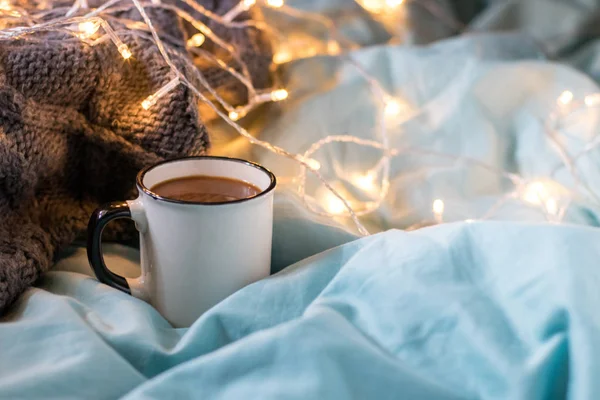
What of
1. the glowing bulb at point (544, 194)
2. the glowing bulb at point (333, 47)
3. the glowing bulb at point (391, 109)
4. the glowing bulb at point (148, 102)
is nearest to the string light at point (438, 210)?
the glowing bulb at point (544, 194)

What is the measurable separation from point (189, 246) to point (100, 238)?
0.09 m

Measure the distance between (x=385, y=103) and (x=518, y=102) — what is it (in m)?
0.20

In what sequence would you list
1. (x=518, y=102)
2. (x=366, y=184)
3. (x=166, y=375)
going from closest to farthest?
(x=166, y=375) < (x=366, y=184) < (x=518, y=102)

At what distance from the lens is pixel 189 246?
1.59 ft

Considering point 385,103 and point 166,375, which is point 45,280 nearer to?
point 166,375

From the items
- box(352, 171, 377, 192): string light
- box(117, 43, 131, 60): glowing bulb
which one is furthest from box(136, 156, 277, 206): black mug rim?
box(352, 171, 377, 192): string light

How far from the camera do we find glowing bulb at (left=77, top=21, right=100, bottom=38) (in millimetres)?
575

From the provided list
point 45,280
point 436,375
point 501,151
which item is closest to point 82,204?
point 45,280

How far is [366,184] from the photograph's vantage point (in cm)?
76

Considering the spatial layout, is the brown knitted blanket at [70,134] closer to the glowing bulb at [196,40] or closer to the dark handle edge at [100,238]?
the dark handle edge at [100,238]

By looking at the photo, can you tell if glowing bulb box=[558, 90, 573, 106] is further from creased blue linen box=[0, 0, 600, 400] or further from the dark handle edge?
the dark handle edge

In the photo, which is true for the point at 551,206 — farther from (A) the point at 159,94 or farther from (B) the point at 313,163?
(A) the point at 159,94

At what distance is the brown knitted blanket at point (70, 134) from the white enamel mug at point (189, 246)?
0.18ft

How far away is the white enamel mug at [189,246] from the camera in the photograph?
1.57ft
